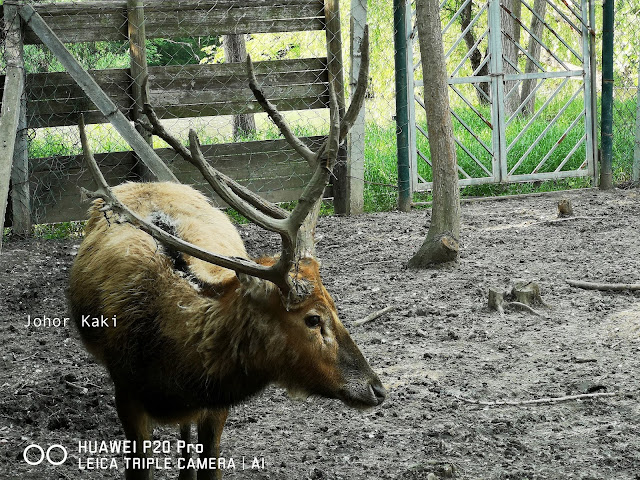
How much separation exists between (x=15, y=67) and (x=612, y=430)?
6293 mm

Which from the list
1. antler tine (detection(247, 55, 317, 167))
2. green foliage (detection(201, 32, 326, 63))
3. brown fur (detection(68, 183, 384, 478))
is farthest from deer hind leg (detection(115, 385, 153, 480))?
green foliage (detection(201, 32, 326, 63))

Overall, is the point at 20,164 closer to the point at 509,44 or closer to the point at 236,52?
the point at 236,52

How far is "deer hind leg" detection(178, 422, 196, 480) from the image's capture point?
397cm

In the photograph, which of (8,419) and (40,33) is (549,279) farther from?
(40,33)

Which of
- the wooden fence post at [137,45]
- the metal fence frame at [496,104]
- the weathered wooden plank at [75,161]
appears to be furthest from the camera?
the metal fence frame at [496,104]

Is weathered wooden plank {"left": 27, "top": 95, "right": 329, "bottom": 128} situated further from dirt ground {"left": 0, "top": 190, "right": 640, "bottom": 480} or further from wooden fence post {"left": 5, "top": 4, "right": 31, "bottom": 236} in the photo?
dirt ground {"left": 0, "top": 190, "right": 640, "bottom": 480}

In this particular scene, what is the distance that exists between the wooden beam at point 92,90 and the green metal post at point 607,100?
5.47 meters

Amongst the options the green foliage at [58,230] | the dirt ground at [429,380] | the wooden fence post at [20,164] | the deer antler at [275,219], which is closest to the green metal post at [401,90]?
the dirt ground at [429,380]

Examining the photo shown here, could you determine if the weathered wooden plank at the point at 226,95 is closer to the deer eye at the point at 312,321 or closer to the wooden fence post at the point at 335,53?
the wooden fence post at the point at 335,53

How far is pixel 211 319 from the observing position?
10.9 ft

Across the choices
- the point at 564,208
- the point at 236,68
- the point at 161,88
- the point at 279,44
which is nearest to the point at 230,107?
the point at 236,68

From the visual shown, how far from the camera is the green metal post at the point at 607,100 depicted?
31.7ft

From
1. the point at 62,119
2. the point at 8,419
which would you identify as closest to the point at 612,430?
the point at 8,419

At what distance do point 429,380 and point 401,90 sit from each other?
4.87 metres
